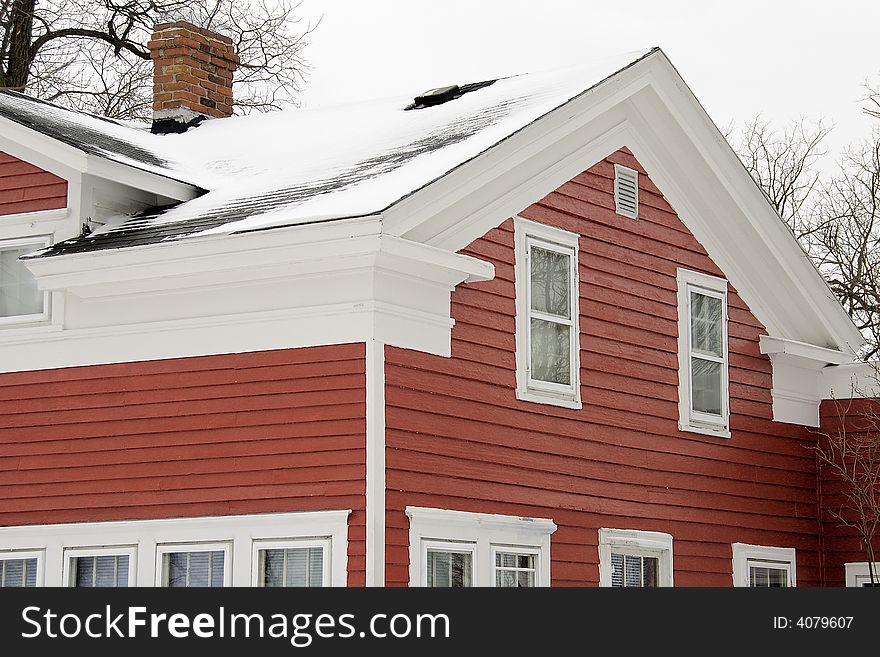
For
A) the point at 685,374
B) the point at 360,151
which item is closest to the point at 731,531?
the point at 685,374

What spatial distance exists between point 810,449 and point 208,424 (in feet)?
26.3

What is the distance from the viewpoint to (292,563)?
13289 millimetres

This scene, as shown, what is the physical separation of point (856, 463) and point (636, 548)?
3.61 meters

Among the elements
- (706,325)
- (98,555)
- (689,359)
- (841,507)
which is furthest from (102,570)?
(841,507)

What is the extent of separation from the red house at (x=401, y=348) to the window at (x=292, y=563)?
2 cm

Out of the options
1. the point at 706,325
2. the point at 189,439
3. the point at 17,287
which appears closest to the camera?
the point at 189,439

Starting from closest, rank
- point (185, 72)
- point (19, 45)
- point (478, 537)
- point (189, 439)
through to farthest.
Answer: point (189, 439) → point (478, 537) → point (185, 72) → point (19, 45)

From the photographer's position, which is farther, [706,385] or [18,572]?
[706,385]

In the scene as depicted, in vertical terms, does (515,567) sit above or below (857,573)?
below

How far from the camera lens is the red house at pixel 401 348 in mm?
13289

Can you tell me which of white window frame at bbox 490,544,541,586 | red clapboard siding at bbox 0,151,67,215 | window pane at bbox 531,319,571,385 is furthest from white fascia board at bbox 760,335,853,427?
red clapboard siding at bbox 0,151,67,215

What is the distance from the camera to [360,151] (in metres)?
16.0

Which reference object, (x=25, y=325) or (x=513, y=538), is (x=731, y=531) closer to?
(x=513, y=538)

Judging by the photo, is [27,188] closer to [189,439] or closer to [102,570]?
[189,439]
